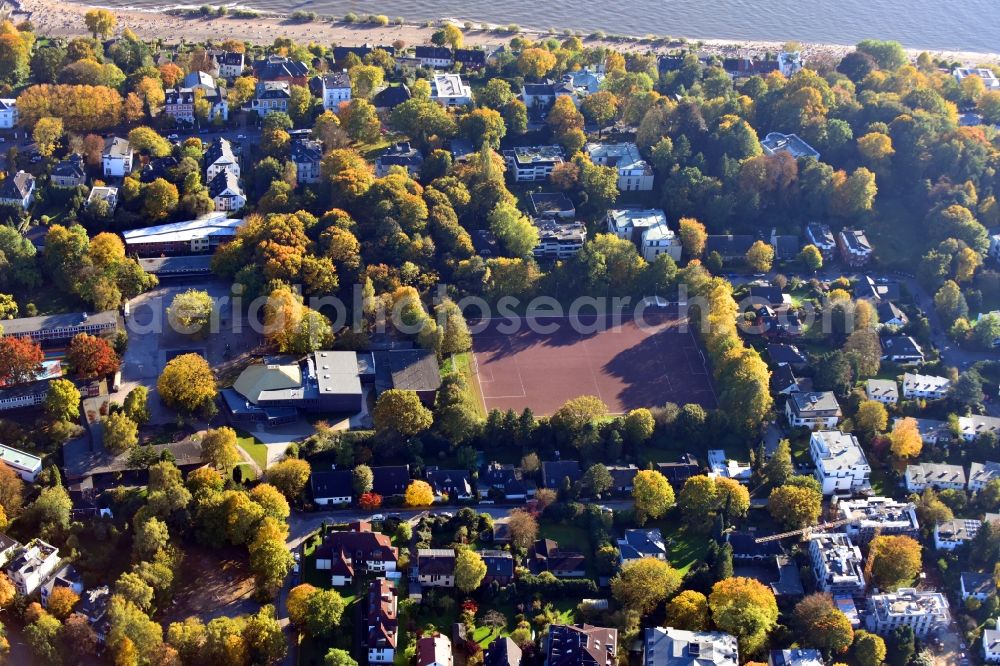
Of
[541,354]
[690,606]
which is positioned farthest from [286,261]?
[690,606]

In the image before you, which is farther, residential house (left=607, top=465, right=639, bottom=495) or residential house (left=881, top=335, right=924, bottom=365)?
residential house (left=881, top=335, right=924, bottom=365)

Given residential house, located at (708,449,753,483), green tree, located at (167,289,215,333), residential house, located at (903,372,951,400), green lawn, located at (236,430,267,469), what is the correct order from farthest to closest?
residential house, located at (903,372,951,400), green tree, located at (167,289,215,333), residential house, located at (708,449,753,483), green lawn, located at (236,430,267,469)

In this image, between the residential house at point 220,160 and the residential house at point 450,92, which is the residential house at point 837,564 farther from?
the residential house at point 450,92

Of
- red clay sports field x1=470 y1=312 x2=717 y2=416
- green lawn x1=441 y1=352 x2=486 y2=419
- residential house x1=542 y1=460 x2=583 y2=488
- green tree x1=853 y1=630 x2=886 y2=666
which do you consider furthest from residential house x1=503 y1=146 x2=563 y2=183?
green tree x1=853 y1=630 x2=886 y2=666

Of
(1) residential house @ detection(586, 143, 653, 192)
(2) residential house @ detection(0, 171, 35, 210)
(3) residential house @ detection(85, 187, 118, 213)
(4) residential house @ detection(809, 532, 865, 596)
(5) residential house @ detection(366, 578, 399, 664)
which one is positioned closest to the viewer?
(5) residential house @ detection(366, 578, 399, 664)

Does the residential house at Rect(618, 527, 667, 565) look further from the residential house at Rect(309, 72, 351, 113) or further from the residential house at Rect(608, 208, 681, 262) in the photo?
the residential house at Rect(309, 72, 351, 113)

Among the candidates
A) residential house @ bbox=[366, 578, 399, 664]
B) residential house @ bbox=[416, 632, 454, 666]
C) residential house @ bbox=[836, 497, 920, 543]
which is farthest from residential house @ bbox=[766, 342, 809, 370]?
residential house @ bbox=[366, 578, 399, 664]

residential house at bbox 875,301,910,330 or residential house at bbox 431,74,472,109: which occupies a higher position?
residential house at bbox 431,74,472,109

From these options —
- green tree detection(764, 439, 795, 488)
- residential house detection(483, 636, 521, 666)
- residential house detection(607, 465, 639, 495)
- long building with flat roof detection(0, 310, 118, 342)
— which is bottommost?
residential house detection(483, 636, 521, 666)

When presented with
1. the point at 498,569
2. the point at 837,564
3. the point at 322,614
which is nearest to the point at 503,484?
the point at 498,569
